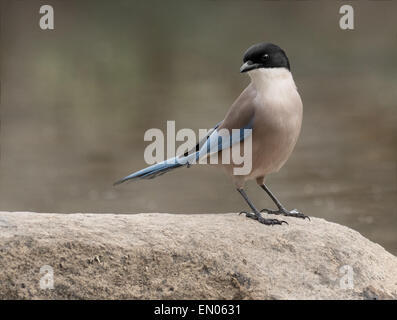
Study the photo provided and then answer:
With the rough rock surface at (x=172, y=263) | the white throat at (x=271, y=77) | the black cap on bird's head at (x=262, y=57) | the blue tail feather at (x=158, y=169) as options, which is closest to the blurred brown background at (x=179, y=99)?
the rough rock surface at (x=172, y=263)

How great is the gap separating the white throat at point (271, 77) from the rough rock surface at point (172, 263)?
1.12 m

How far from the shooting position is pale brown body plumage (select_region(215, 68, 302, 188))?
6410mm

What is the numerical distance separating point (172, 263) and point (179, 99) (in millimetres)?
10795

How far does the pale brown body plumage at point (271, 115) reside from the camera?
6.41 m

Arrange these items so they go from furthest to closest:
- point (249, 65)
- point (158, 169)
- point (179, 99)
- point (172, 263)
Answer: point (179, 99) < point (158, 169) < point (249, 65) < point (172, 263)

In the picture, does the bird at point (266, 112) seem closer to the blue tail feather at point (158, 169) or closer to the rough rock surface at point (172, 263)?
the blue tail feather at point (158, 169)

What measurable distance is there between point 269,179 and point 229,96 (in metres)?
4.10

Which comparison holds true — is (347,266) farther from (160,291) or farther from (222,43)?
(222,43)

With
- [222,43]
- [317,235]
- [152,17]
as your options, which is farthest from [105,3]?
[317,235]

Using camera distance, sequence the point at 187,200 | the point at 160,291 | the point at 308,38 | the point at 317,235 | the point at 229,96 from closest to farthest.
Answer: the point at 160,291 < the point at 317,235 < the point at 187,200 < the point at 229,96 < the point at 308,38

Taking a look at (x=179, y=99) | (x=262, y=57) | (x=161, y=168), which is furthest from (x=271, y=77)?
(x=179, y=99)

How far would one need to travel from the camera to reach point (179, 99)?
1673cm

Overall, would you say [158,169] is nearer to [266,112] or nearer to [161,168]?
[161,168]

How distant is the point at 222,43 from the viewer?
1955 centimetres
